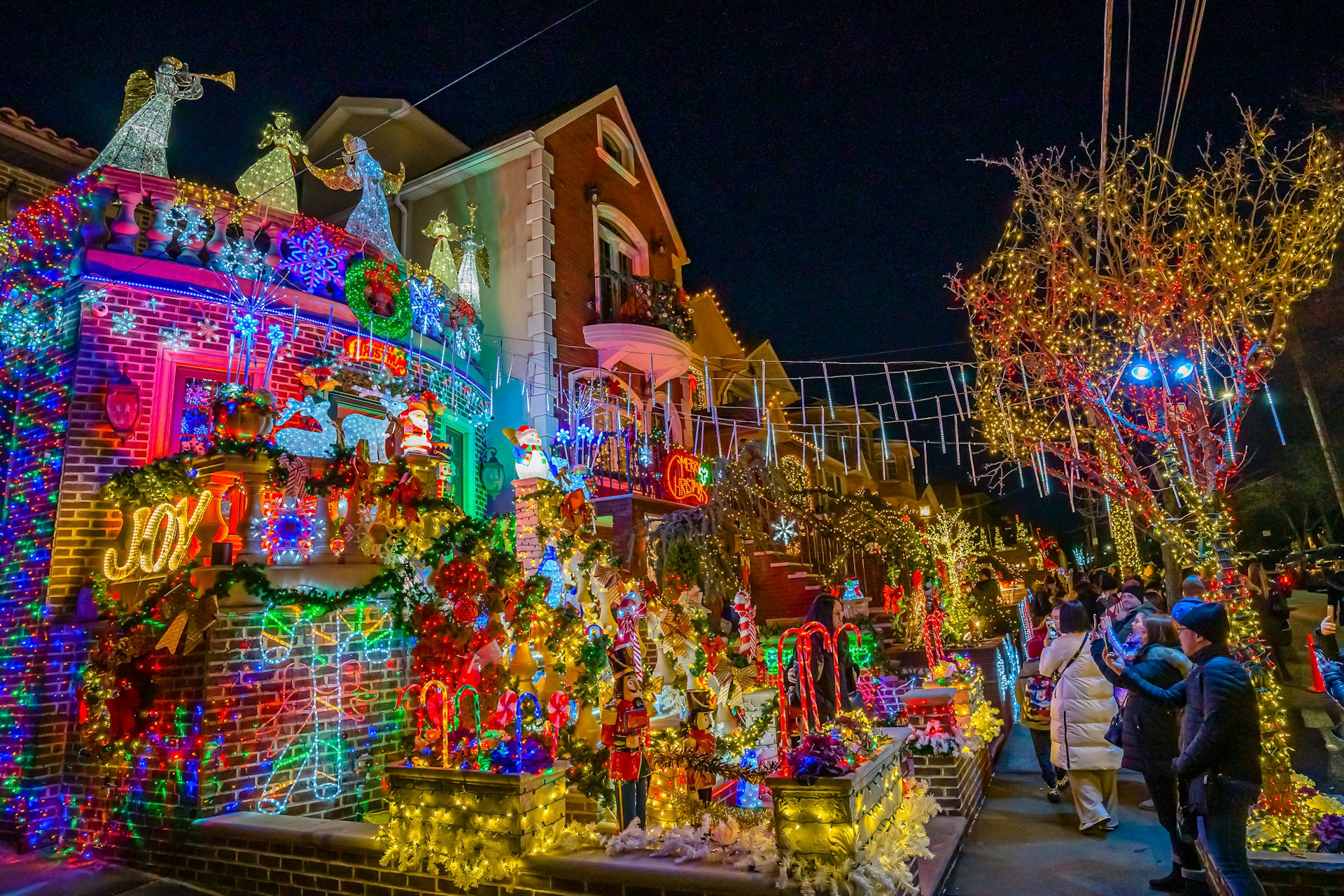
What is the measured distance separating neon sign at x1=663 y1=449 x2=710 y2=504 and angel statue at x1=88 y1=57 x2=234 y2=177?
859 centimetres

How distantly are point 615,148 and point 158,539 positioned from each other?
1324 centimetres

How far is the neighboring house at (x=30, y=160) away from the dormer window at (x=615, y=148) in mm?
9069

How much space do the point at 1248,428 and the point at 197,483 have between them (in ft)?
95.1

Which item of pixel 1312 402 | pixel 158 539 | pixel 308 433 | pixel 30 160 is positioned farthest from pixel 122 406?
pixel 1312 402

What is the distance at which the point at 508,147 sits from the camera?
14062mm

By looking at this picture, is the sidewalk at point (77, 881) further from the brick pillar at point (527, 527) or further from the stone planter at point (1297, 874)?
the stone planter at point (1297, 874)

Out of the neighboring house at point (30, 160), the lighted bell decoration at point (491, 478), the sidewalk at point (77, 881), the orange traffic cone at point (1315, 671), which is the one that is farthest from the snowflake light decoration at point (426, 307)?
the orange traffic cone at point (1315, 671)

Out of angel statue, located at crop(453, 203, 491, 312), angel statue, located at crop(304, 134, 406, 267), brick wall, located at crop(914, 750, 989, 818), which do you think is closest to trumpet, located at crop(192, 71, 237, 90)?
angel statue, located at crop(304, 134, 406, 267)

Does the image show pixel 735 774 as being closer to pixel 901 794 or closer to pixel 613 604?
pixel 901 794

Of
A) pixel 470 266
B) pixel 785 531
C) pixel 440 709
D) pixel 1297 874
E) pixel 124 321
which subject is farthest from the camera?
pixel 785 531

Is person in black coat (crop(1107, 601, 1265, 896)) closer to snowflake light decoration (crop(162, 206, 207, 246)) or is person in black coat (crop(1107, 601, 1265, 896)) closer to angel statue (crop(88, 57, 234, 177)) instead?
snowflake light decoration (crop(162, 206, 207, 246))

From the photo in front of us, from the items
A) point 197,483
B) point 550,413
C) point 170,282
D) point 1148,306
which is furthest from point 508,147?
point 1148,306

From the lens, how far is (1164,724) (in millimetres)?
5477

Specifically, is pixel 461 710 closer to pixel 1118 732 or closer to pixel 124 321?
pixel 1118 732
